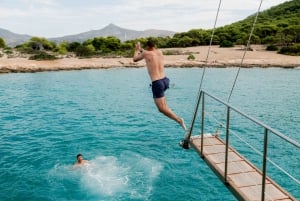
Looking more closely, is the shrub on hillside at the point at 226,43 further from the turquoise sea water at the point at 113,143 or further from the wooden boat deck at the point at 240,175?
the wooden boat deck at the point at 240,175

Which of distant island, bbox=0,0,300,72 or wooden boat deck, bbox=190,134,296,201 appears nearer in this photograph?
wooden boat deck, bbox=190,134,296,201

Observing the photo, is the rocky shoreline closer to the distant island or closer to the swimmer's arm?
the distant island

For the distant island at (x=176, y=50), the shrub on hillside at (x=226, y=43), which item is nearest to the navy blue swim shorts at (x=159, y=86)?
the distant island at (x=176, y=50)

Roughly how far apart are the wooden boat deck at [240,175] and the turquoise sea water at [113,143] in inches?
213

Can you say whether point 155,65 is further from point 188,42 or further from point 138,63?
point 188,42

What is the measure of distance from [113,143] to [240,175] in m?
A: 14.6

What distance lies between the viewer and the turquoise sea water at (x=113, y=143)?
14.8 meters

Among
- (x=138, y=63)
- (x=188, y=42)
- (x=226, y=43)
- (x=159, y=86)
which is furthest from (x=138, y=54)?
(x=188, y=42)

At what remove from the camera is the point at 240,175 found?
7746 mm

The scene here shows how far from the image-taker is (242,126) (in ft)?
84.4

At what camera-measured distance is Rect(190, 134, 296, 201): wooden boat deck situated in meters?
6.89

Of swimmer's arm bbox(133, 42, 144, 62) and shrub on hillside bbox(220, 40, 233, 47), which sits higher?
swimmer's arm bbox(133, 42, 144, 62)

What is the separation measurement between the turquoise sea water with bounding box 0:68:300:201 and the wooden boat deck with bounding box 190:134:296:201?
17.7 feet

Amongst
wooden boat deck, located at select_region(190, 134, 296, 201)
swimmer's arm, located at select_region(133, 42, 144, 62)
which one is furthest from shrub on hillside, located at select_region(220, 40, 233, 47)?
swimmer's arm, located at select_region(133, 42, 144, 62)
